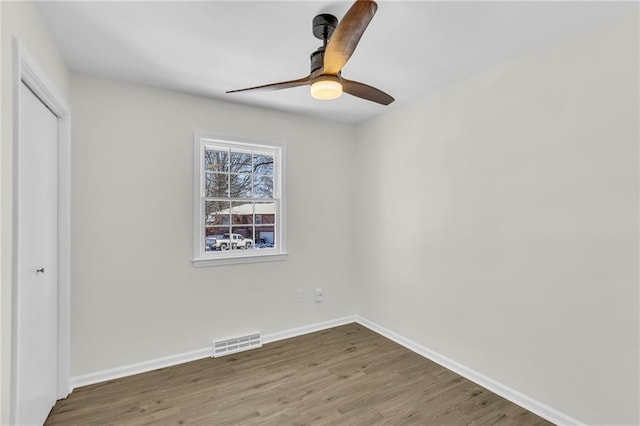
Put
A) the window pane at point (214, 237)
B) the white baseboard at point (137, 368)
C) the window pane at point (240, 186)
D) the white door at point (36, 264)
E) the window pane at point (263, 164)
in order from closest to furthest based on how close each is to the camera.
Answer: the white door at point (36, 264) → the white baseboard at point (137, 368) → the window pane at point (214, 237) → the window pane at point (240, 186) → the window pane at point (263, 164)

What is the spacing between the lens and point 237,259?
321 centimetres

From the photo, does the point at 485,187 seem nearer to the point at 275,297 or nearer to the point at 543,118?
the point at 543,118

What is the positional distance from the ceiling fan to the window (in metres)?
1.42

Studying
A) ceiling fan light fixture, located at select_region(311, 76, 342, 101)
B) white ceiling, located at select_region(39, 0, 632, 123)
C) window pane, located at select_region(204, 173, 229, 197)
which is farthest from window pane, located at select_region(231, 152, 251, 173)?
ceiling fan light fixture, located at select_region(311, 76, 342, 101)

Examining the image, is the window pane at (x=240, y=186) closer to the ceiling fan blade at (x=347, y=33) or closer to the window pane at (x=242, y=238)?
the window pane at (x=242, y=238)

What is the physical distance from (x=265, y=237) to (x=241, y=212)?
393mm

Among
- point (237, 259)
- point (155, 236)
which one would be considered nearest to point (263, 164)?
point (237, 259)

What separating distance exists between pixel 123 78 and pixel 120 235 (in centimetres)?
134

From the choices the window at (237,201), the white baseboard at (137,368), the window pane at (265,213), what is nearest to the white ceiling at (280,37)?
the window at (237,201)

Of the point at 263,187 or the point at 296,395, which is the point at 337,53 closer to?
the point at 263,187

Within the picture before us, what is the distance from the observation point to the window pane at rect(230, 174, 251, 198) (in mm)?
3289

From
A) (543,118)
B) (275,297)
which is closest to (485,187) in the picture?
(543,118)

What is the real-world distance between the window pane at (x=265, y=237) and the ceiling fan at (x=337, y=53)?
5.90ft

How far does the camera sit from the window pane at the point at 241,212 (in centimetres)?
330
